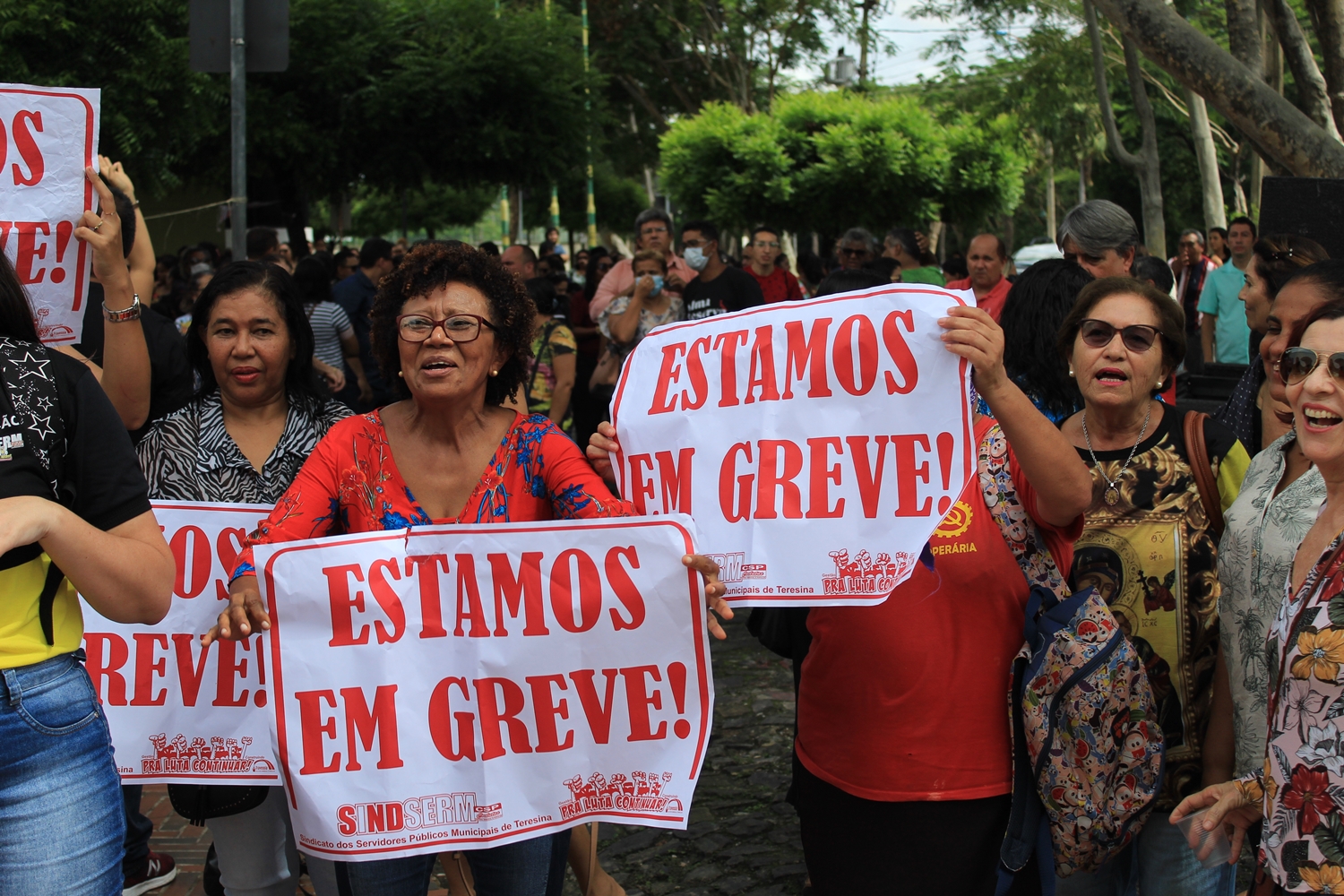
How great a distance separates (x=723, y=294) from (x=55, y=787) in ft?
20.5

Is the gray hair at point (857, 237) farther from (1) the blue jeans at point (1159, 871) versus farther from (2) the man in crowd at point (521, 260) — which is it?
(1) the blue jeans at point (1159, 871)

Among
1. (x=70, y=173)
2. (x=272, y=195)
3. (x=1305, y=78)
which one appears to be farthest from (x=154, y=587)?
(x=272, y=195)

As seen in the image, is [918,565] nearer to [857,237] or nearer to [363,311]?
[857,237]

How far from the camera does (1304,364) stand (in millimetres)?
2303

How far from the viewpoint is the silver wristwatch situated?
3.53 meters

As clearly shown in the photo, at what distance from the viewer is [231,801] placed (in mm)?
3312

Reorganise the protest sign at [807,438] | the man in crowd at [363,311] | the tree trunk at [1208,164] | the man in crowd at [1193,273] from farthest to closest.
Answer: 1. the tree trunk at [1208,164]
2. the man in crowd at [1193,273]
3. the man in crowd at [363,311]
4. the protest sign at [807,438]

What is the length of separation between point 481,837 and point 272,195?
19437 millimetres

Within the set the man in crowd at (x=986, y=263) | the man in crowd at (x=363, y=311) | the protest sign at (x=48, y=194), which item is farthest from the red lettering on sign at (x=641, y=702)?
the man in crowd at (x=363, y=311)

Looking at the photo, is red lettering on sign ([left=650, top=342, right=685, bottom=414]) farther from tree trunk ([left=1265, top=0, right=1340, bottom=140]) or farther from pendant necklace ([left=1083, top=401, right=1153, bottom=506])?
tree trunk ([left=1265, top=0, right=1340, bottom=140])

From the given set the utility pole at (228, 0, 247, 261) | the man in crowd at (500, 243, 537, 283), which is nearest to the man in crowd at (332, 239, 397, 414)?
the man in crowd at (500, 243, 537, 283)

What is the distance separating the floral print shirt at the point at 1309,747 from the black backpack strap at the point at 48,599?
7.21 ft

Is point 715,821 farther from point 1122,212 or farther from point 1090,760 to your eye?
point 1122,212

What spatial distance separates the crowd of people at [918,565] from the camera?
2.24 meters
